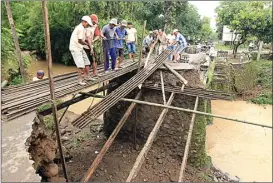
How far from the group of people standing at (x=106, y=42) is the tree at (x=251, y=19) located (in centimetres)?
1024

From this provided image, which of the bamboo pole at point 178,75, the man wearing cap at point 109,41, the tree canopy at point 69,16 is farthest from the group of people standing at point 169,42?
the tree canopy at point 69,16

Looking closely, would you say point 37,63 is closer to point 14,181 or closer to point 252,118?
point 252,118

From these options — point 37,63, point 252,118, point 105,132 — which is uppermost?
point 37,63

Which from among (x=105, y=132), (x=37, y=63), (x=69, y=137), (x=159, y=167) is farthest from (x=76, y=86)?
(x=37, y=63)

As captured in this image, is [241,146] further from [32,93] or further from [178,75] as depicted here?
[32,93]

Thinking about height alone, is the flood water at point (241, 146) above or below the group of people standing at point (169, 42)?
below

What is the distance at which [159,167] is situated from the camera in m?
7.13

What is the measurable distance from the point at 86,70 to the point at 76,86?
0.60 metres

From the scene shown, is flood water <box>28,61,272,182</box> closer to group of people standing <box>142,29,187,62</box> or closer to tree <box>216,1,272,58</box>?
group of people standing <box>142,29,187,62</box>

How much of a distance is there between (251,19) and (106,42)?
1407cm

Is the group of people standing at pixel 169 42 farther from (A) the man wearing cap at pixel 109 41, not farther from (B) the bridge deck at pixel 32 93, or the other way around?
(B) the bridge deck at pixel 32 93

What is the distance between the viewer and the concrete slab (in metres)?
3.25

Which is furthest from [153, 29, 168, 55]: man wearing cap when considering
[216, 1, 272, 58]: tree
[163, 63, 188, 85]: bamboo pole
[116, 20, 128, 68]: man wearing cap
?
[216, 1, 272, 58]: tree

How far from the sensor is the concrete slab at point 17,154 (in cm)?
325
